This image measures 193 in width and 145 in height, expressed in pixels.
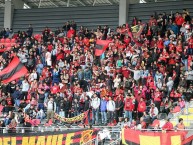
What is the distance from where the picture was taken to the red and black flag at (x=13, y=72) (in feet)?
88.9

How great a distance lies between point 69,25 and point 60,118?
33.8ft

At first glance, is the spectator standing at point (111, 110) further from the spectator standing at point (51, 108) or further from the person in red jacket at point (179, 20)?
the person in red jacket at point (179, 20)

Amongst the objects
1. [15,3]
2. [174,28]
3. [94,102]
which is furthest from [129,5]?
[94,102]

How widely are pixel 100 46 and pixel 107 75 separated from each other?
2855 mm

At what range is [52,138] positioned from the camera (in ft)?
64.1

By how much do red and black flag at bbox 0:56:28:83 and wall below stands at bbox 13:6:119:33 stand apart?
8.81 metres

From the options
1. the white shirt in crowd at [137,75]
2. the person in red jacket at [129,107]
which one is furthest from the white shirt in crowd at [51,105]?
the white shirt in crowd at [137,75]

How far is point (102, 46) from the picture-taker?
2914 centimetres

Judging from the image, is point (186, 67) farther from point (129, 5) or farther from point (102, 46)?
point (129, 5)

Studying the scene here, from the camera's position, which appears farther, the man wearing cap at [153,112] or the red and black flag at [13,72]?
the red and black flag at [13,72]

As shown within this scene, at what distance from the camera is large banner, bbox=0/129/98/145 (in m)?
19.1

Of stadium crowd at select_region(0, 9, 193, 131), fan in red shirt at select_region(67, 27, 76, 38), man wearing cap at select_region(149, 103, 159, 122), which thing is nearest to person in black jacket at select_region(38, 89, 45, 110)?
stadium crowd at select_region(0, 9, 193, 131)

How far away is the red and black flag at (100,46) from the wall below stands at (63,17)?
507cm

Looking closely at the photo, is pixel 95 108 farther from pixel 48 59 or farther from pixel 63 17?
pixel 63 17
